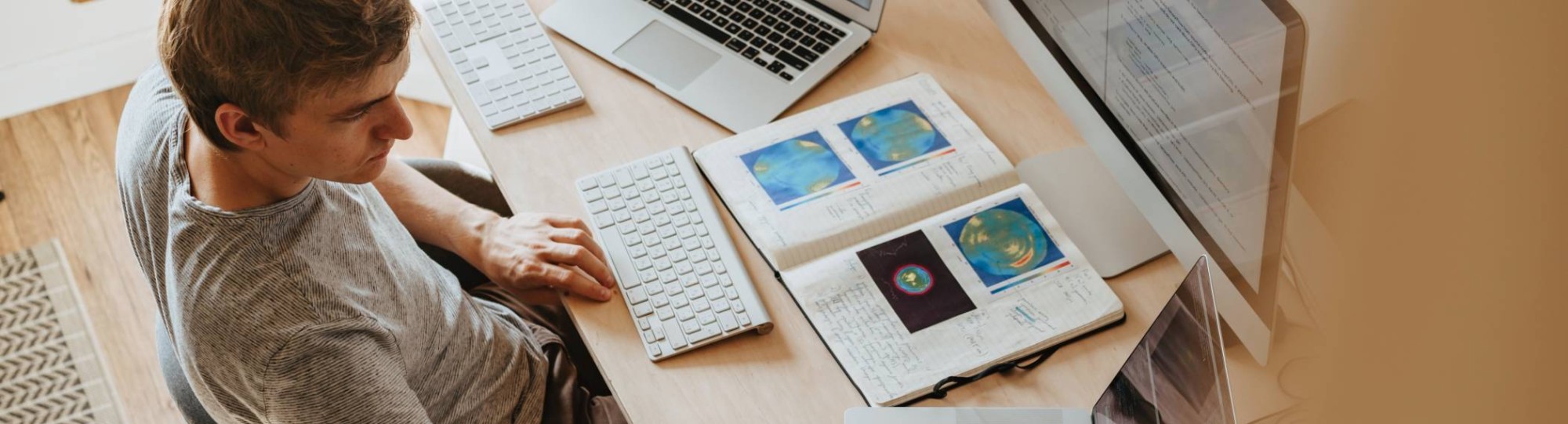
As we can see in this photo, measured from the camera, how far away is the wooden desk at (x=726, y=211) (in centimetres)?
112

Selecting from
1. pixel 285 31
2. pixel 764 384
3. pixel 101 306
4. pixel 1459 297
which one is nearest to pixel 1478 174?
pixel 1459 297

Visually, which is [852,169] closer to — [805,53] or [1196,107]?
[805,53]

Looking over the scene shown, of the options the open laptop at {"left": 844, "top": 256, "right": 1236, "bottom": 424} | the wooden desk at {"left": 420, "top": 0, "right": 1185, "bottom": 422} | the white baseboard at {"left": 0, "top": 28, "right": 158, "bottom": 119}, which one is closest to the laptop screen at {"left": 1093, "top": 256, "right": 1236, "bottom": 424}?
the open laptop at {"left": 844, "top": 256, "right": 1236, "bottom": 424}

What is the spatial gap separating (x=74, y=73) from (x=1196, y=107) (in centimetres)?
246

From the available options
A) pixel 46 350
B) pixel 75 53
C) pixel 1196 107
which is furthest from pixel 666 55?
pixel 75 53

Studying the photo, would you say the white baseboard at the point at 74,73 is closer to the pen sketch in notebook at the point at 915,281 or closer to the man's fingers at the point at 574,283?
the man's fingers at the point at 574,283

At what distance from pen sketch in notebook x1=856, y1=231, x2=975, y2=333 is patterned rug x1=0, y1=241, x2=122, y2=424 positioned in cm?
151

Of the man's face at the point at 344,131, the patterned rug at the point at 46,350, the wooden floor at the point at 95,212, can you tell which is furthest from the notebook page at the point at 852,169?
the patterned rug at the point at 46,350

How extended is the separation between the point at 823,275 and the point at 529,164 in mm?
378

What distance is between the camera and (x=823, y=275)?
1.21 m

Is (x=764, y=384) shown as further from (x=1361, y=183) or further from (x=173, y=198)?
(x=1361, y=183)

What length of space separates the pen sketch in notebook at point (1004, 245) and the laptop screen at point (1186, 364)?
33 cm

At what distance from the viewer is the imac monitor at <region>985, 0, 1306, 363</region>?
81 cm

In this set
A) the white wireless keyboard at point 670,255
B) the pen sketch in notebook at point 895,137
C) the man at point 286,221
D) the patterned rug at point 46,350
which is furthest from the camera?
the patterned rug at point 46,350
